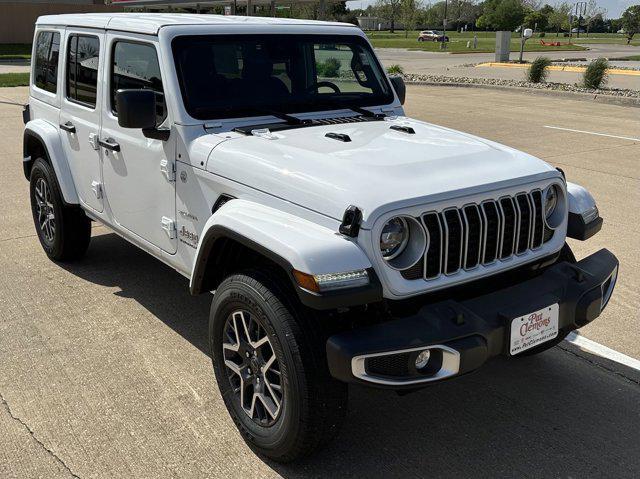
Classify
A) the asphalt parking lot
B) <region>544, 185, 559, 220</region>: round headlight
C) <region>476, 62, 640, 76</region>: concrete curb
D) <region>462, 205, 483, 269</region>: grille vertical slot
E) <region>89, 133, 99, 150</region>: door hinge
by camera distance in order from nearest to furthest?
<region>462, 205, 483, 269</region>: grille vertical slot, the asphalt parking lot, <region>544, 185, 559, 220</region>: round headlight, <region>89, 133, 99, 150</region>: door hinge, <region>476, 62, 640, 76</region>: concrete curb

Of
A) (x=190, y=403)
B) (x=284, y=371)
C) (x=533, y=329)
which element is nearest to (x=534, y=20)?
(x=533, y=329)

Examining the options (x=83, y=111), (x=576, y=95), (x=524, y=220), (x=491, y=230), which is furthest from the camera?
(x=576, y=95)

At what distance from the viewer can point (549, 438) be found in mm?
3273

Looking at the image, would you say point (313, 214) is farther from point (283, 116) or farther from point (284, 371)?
point (283, 116)

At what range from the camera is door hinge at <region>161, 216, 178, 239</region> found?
12.5 feet

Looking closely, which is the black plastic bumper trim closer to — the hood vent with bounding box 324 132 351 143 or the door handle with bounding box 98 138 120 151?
the hood vent with bounding box 324 132 351 143

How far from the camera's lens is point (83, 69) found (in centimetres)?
466

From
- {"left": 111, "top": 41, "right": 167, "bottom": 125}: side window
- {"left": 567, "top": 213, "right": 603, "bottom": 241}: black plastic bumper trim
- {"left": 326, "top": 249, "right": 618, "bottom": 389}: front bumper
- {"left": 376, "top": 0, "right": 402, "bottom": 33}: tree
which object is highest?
{"left": 376, "top": 0, "right": 402, "bottom": 33}: tree

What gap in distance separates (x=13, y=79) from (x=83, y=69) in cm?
1889

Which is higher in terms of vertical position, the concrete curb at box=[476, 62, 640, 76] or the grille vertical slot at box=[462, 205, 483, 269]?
the grille vertical slot at box=[462, 205, 483, 269]

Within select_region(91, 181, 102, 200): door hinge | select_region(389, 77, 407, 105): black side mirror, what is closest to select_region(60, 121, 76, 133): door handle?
select_region(91, 181, 102, 200): door hinge

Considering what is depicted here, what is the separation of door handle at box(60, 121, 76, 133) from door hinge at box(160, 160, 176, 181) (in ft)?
4.46

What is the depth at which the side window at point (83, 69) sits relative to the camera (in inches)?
177

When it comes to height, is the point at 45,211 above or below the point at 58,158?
below
